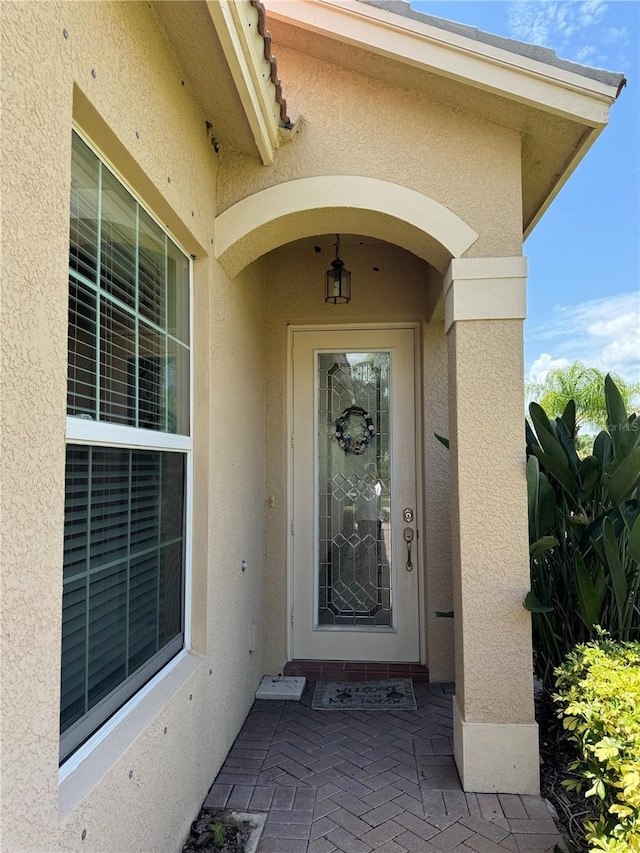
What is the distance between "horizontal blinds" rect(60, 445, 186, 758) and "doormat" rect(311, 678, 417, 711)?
1.84 metres

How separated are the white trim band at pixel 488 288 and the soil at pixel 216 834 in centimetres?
307

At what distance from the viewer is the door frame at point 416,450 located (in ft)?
15.6

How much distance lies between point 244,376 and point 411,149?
1.93m

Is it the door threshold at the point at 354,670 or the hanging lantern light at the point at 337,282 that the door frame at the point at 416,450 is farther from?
the hanging lantern light at the point at 337,282

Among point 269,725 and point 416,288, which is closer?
point 269,725

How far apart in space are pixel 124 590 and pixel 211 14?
249 cm

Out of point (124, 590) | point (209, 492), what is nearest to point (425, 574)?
point (209, 492)

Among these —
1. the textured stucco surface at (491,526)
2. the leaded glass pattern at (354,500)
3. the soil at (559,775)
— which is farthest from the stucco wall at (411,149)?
the soil at (559,775)

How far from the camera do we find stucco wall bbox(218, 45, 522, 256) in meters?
3.25

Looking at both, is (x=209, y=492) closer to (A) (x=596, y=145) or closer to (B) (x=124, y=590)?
(B) (x=124, y=590)

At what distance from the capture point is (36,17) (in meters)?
1.53

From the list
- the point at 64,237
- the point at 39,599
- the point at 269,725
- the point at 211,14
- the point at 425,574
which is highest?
the point at 211,14

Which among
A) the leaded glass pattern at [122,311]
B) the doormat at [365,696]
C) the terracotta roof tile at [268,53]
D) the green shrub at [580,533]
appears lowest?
the doormat at [365,696]

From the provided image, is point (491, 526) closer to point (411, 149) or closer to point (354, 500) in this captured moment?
point (354, 500)
